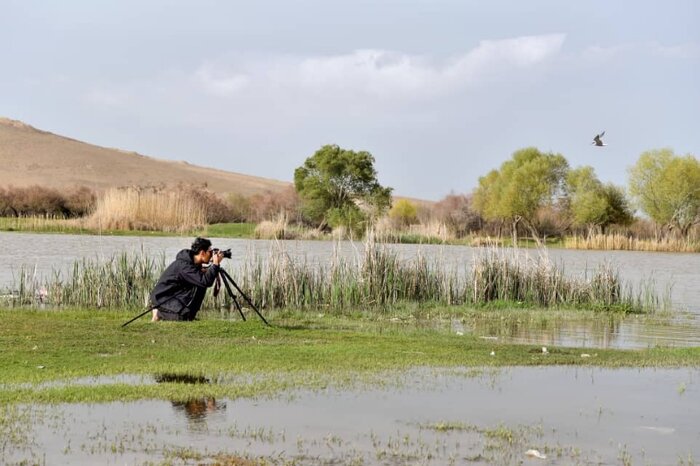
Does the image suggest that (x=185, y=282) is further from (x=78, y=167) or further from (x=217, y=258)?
(x=78, y=167)

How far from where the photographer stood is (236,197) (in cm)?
7606

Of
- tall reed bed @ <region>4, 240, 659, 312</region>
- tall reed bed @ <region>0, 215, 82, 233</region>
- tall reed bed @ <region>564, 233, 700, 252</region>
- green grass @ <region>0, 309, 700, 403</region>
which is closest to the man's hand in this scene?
green grass @ <region>0, 309, 700, 403</region>

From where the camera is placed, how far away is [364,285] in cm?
2209

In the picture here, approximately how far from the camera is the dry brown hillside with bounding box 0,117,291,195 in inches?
4296

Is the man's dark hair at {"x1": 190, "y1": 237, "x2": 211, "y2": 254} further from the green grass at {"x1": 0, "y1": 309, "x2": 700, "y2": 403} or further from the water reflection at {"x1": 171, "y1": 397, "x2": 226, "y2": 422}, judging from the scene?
the water reflection at {"x1": 171, "y1": 397, "x2": 226, "y2": 422}

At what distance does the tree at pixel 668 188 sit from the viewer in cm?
7044

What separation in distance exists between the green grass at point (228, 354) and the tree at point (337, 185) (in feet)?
139

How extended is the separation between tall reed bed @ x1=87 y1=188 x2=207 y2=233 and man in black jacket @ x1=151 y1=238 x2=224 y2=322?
3578 centimetres

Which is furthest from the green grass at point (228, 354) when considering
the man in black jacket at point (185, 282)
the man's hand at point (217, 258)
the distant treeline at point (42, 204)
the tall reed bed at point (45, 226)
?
the distant treeline at point (42, 204)

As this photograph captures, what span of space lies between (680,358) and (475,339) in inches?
132

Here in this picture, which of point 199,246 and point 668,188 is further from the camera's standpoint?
point 668,188

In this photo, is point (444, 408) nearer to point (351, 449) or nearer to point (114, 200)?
point (351, 449)

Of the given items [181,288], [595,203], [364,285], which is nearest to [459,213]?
A: [595,203]

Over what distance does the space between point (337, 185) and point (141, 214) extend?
13.8 m
